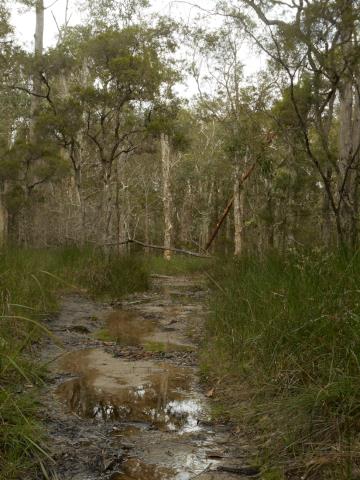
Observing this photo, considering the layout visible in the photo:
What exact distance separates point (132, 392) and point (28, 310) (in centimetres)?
175

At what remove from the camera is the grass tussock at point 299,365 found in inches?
112

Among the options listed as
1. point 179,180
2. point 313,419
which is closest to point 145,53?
point 313,419

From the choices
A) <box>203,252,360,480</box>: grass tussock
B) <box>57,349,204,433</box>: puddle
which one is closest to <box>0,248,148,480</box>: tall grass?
<box>57,349,204,433</box>: puddle

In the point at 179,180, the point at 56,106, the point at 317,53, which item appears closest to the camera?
the point at 317,53

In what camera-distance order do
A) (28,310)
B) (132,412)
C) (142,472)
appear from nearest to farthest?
(142,472) < (132,412) < (28,310)

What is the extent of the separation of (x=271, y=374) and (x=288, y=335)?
1.08 ft

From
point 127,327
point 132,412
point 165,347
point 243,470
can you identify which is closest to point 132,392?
point 132,412

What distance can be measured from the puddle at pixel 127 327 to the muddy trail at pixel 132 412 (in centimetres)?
2

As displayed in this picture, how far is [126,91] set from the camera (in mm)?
13711

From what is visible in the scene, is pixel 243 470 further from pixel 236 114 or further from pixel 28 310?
pixel 236 114

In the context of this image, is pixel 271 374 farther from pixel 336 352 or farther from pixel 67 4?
pixel 67 4

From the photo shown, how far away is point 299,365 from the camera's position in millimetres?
3639

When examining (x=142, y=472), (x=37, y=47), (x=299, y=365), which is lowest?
(x=142, y=472)

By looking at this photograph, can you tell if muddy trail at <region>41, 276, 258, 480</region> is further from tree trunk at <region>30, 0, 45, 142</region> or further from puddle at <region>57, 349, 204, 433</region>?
tree trunk at <region>30, 0, 45, 142</region>
